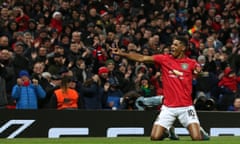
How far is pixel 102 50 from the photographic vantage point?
2102 cm

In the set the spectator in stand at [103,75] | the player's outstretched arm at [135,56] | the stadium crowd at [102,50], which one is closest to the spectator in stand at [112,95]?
the stadium crowd at [102,50]

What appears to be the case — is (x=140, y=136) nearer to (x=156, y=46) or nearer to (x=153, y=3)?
(x=156, y=46)

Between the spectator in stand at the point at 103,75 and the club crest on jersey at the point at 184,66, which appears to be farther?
the spectator in stand at the point at 103,75

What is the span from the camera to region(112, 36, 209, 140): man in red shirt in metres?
14.7

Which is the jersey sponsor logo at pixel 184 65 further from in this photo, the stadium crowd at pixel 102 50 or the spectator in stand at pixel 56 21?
the spectator in stand at pixel 56 21

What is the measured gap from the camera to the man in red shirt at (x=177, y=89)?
14.7 m

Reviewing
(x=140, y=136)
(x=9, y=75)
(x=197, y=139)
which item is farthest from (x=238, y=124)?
(x=9, y=75)

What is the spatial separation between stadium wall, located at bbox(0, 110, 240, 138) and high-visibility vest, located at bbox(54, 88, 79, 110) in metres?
0.46

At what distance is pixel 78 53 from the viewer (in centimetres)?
2058

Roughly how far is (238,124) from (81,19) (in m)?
6.86

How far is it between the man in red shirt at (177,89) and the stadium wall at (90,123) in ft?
10.8

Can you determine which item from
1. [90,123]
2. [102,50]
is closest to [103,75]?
[102,50]

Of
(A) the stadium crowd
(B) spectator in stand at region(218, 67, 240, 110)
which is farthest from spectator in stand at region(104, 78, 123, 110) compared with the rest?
(B) spectator in stand at region(218, 67, 240, 110)

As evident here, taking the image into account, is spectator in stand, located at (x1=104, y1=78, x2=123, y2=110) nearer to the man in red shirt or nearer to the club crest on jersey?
the man in red shirt
